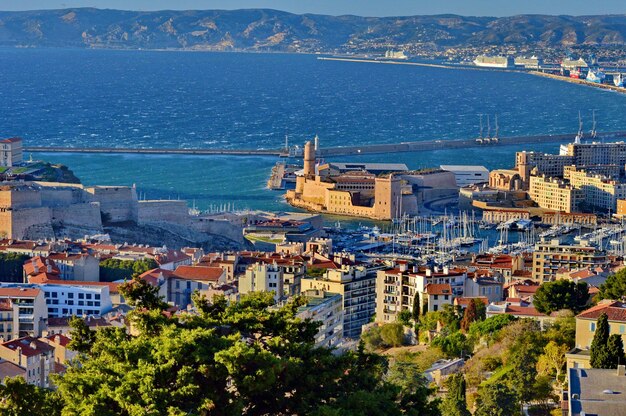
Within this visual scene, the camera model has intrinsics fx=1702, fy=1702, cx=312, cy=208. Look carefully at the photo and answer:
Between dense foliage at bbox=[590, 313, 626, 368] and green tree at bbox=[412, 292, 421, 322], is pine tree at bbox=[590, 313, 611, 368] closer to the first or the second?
dense foliage at bbox=[590, 313, 626, 368]

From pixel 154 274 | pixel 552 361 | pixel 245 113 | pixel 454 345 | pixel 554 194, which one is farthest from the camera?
pixel 245 113

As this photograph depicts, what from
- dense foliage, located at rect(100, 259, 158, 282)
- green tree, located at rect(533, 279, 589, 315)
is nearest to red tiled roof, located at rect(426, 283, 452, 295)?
green tree, located at rect(533, 279, 589, 315)

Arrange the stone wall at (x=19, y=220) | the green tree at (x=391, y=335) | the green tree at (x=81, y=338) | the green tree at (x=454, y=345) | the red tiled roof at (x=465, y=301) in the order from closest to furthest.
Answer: the green tree at (x=81, y=338) < the green tree at (x=454, y=345) < the green tree at (x=391, y=335) < the red tiled roof at (x=465, y=301) < the stone wall at (x=19, y=220)

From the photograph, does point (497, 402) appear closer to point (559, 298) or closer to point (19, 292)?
point (559, 298)

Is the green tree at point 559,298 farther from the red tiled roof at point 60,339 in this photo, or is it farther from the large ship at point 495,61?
the large ship at point 495,61

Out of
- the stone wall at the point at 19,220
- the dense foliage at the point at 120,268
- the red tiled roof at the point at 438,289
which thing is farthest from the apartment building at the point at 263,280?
the stone wall at the point at 19,220

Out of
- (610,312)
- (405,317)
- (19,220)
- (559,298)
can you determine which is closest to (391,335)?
(405,317)
